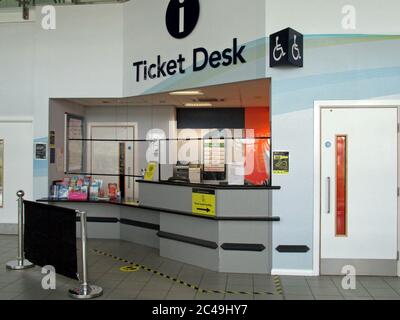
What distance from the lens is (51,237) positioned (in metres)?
5.36

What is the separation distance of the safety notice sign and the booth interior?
19cm

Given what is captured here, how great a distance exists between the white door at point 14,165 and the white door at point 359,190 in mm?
5636

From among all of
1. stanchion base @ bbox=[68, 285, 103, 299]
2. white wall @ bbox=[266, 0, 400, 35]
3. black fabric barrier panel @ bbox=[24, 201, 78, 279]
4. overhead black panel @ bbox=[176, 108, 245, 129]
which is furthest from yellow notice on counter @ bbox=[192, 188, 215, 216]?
overhead black panel @ bbox=[176, 108, 245, 129]

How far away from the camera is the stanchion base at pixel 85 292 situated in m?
4.93

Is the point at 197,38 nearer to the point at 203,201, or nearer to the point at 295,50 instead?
the point at 295,50

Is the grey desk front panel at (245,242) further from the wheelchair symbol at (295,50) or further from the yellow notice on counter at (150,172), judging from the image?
the wheelchair symbol at (295,50)

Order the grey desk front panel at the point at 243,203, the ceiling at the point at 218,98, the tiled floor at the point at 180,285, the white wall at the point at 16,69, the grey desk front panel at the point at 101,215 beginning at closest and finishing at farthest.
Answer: the tiled floor at the point at 180,285
the grey desk front panel at the point at 243,203
the ceiling at the point at 218,98
the grey desk front panel at the point at 101,215
the white wall at the point at 16,69

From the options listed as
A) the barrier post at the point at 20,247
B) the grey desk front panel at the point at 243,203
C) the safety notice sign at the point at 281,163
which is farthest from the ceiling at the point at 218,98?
the barrier post at the point at 20,247

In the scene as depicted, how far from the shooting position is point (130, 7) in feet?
26.5

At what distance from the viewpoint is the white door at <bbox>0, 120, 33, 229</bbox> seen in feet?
28.1

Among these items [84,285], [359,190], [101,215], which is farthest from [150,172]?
[359,190]

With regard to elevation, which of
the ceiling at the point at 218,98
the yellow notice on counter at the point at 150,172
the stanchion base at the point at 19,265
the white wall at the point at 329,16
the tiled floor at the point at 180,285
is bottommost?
the tiled floor at the point at 180,285

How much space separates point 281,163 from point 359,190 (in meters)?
1.09

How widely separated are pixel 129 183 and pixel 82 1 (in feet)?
12.7
